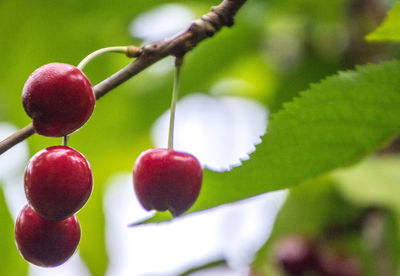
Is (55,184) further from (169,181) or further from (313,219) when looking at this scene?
(313,219)

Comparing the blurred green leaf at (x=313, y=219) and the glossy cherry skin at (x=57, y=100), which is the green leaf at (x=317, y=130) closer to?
the glossy cherry skin at (x=57, y=100)

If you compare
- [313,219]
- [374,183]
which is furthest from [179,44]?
[313,219]

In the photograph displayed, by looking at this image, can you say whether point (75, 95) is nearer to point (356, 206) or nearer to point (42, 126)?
point (42, 126)

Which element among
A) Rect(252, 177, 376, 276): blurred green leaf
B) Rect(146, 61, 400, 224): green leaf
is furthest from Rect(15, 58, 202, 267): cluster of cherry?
Rect(252, 177, 376, 276): blurred green leaf

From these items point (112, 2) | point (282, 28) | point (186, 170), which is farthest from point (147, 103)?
point (186, 170)

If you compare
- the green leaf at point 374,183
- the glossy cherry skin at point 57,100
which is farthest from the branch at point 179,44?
the green leaf at point 374,183
